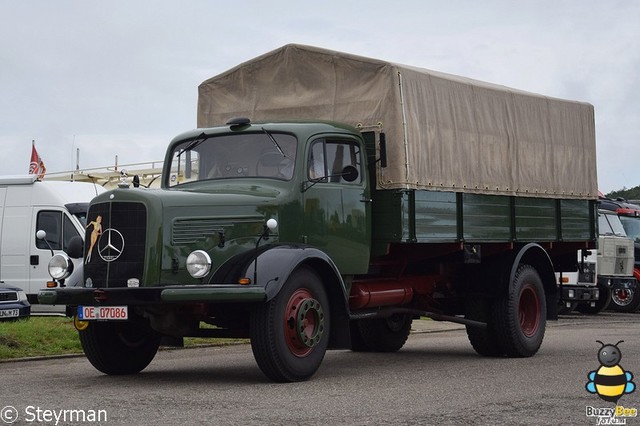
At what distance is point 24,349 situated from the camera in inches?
585

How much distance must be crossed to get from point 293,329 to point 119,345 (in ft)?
7.07

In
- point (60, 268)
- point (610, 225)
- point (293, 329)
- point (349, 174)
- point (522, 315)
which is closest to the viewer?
point (293, 329)

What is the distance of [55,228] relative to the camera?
2367cm

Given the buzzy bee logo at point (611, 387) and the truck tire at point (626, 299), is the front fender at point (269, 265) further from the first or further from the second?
the truck tire at point (626, 299)

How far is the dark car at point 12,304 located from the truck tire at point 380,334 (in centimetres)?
478

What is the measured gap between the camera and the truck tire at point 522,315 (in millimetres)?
15016

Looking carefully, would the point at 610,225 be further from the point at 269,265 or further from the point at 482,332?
the point at 269,265

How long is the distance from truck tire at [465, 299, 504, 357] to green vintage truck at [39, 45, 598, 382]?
0.06 ft

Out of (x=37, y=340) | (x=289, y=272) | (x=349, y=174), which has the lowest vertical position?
(x=37, y=340)

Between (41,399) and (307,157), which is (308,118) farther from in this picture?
(41,399)

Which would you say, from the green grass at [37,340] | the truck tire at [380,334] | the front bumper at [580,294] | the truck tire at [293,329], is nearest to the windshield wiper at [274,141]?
the truck tire at [293,329]

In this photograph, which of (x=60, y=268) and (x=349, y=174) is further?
(x=349, y=174)

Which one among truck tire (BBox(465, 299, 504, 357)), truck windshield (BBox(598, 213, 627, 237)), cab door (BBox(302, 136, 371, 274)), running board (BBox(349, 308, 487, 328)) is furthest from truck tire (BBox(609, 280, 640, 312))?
cab door (BBox(302, 136, 371, 274))

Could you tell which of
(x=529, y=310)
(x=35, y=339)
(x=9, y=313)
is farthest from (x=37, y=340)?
(x=529, y=310)
